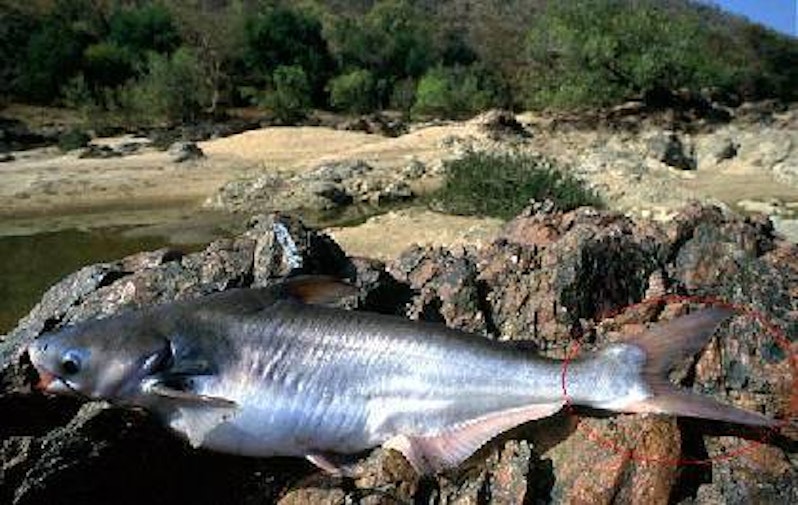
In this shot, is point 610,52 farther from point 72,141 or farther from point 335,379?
point 335,379

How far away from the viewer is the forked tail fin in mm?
3451

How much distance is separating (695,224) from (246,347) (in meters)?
2.43

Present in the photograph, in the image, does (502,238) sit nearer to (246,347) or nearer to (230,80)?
(246,347)

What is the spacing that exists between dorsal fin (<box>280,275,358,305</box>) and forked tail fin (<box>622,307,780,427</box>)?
48.8 inches

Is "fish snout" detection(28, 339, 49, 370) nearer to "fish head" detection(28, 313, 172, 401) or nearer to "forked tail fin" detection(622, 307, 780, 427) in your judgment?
"fish head" detection(28, 313, 172, 401)

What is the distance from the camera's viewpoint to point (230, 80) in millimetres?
52719

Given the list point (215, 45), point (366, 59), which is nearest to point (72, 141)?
point (215, 45)

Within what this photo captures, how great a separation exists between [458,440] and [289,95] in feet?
151

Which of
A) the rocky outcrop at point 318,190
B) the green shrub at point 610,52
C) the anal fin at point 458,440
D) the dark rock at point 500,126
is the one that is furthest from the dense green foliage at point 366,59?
the anal fin at point 458,440

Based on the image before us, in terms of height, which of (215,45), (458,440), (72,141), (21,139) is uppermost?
(458,440)

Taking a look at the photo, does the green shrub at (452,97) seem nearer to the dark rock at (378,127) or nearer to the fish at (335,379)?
the dark rock at (378,127)

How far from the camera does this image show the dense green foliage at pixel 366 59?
1388 inches

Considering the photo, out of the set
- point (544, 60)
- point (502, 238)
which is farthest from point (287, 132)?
point (502, 238)

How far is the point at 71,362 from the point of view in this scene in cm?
374
